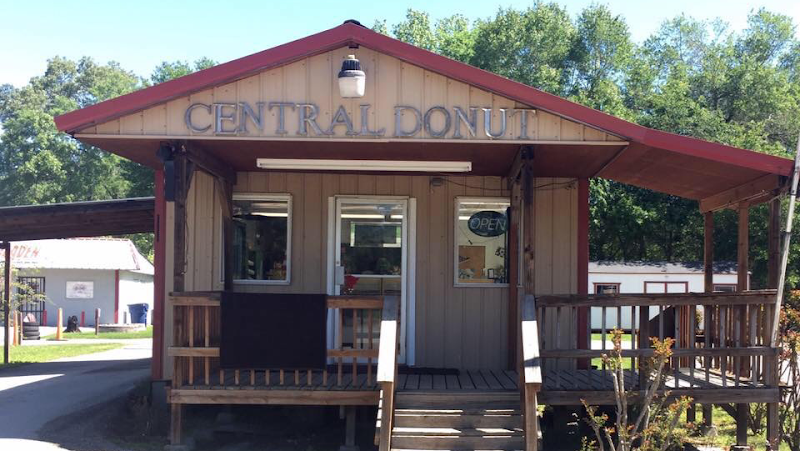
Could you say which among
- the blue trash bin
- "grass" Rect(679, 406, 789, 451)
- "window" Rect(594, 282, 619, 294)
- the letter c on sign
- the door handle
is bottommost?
the blue trash bin

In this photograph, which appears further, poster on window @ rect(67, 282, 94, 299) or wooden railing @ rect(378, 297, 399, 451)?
poster on window @ rect(67, 282, 94, 299)

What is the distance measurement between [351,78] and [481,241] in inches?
134

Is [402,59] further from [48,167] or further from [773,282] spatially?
[48,167]

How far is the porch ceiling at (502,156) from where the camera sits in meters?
8.06

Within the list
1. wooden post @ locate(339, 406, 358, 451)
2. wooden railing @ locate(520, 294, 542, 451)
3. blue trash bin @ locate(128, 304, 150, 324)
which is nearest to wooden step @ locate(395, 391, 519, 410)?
wooden post @ locate(339, 406, 358, 451)

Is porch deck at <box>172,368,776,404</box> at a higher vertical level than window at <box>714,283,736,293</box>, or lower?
lower

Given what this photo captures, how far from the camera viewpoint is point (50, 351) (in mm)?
19672

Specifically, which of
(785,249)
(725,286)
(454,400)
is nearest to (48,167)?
(725,286)

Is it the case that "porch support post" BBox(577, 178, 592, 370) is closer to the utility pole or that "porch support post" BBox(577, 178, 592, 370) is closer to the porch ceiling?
the porch ceiling

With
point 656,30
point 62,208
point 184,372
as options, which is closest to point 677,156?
point 184,372

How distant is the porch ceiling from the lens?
8062 mm

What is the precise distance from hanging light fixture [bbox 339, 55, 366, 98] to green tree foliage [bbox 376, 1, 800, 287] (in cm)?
2523

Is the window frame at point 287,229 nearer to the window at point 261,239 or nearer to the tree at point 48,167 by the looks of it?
the window at point 261,239

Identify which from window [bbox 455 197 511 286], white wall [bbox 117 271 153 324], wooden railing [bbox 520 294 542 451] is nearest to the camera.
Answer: wooden railing [bbox 520 294 542 451]
